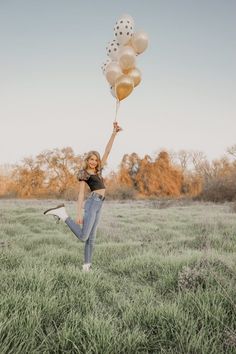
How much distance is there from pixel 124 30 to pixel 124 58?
640mm

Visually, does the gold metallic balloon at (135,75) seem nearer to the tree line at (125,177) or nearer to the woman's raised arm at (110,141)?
the woman's raised arm at (110,141)

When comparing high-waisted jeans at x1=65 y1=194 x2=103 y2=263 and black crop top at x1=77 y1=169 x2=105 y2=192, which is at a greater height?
black crop top at x1=77 y1=169 x2=105 y2=192

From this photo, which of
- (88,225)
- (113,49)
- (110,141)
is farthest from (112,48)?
(88,225)

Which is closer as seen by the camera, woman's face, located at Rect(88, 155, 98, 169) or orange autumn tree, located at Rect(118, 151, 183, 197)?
woman's face, located at Rect(88, 155, 98, 169)

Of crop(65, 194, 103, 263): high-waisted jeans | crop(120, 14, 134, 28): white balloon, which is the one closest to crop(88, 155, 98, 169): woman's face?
crop(65, 194, 103, 263): high-waisted jeans

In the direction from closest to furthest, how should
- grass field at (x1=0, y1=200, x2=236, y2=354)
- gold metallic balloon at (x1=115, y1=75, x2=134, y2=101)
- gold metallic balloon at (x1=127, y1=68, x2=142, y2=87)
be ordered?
grass field at (x1=0, y1=200, x2=236, y2=354) → gold metallic balloon at (x1=115, y1=75, x2=134, y2=101) → gold metallic balloon at (x1=127, y1=68, x2=142, y2=87)

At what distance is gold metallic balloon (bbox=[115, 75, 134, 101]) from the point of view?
5.55 meters

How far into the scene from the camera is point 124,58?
5582 millimetres

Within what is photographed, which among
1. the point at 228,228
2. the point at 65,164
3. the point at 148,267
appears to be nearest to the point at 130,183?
the point at 65,164

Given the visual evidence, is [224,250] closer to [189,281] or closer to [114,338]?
[189,281]

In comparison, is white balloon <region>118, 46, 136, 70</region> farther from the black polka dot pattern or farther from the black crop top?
the black crop top

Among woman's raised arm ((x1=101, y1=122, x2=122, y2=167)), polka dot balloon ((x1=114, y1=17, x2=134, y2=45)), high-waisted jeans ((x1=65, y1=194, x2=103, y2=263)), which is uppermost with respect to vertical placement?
polka dot balloon ((x1=114, y1=17, x2=134, y2=45))

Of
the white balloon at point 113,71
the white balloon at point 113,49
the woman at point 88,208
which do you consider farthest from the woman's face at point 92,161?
the white balloon at point 113,49

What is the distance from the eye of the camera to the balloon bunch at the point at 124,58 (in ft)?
18.4
